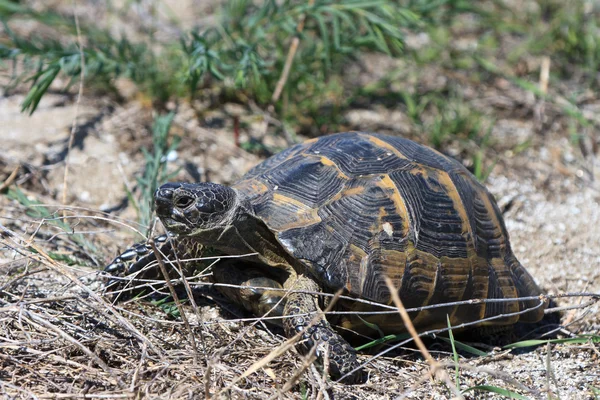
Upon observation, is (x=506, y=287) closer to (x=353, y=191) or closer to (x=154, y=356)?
(x=353, y=191)

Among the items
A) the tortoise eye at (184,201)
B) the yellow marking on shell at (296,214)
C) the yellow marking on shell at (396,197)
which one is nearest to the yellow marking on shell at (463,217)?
the yellow marking on shell at (396,197)

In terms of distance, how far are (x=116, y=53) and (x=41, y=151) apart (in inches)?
40.4

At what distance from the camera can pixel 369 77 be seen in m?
6.25

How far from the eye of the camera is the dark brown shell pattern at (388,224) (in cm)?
305

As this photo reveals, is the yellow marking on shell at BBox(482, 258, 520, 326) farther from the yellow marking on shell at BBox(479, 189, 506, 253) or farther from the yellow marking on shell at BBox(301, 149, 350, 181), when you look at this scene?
the yellow marking on shell at BBox(301, 149, 350, 181)

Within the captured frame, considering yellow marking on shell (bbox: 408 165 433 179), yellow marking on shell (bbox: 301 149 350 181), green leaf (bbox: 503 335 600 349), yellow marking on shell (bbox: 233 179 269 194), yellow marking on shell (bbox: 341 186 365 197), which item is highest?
yellow marking on shell (bbox: 408 165 433 179)

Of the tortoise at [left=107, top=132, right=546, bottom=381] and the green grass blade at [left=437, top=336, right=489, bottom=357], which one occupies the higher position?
the tortoise at [left=107, top=132, right=546, bottom=381]

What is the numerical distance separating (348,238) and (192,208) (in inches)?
29.9

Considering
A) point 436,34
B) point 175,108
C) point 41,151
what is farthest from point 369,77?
point 41,151

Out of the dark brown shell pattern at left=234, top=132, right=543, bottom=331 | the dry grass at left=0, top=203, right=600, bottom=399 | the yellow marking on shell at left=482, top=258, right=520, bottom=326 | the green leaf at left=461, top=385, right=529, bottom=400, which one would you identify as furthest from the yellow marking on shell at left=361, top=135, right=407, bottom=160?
the green leaf at left=461, top=385, right=529, bottom=400

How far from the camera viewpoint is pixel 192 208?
9.77 ft

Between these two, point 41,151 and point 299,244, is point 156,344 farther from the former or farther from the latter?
point 41,151

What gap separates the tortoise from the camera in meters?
2.99

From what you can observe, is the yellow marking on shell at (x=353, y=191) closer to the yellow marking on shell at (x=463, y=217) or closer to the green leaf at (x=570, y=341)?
the yellow marking on shell at (x=463, y=217)
